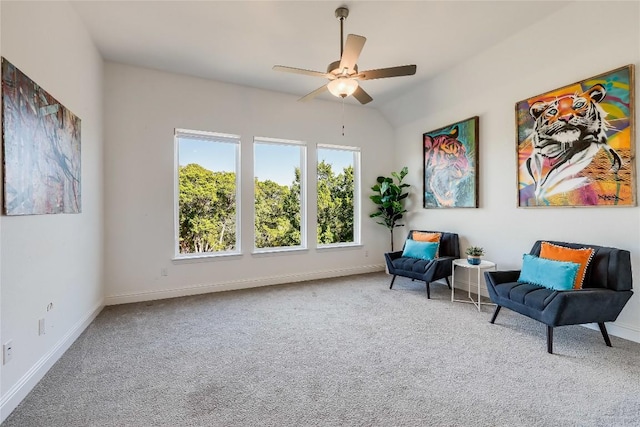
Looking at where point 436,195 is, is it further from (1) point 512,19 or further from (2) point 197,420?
(2) point 197,420

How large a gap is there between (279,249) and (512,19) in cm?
414

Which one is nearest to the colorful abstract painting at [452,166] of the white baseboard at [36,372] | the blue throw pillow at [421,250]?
the blue throw pillow at [421,250]

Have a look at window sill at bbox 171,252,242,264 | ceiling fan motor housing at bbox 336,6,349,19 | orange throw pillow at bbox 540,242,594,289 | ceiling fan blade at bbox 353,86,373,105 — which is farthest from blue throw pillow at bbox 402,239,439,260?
ceiling fan motor housing at bbox 336,6,349,19

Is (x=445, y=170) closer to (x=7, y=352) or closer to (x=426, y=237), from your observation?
(x=426, y=237)

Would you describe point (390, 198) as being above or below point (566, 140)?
below

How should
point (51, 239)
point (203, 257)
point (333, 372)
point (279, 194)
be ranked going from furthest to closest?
1. point (279, 194)
2. point (203, 257)
3. point (51, 239)
4. point (333, 372)

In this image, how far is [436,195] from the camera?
4934mm

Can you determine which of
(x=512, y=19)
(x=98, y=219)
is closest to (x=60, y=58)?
(x=98, y=219)

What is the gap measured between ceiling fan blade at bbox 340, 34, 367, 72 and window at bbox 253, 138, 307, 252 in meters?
2.50

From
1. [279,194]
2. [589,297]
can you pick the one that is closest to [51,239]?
[279,194]

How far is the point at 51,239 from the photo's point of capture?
94.7 inches

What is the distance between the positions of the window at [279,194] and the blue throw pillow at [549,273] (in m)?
3.20

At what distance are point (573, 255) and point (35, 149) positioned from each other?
4.58 m

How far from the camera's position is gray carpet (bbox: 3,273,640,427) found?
5.90 feet
